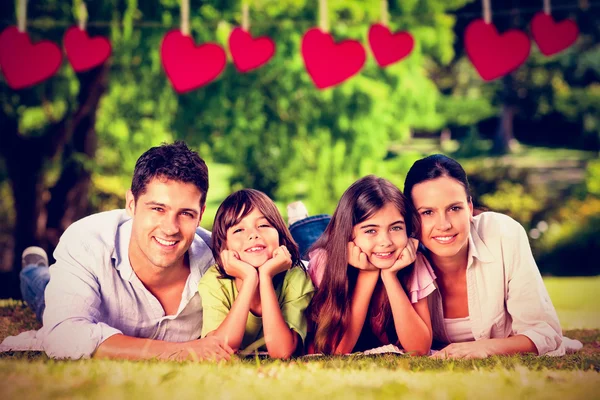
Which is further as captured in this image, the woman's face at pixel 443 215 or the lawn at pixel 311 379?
the woman's face at pixel 443 215

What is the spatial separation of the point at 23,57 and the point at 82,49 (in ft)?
1.99

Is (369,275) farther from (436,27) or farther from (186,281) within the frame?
(436,27)

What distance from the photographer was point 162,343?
11.0 ft

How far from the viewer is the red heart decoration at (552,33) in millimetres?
6691

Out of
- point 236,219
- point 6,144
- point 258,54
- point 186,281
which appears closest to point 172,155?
point 236,219

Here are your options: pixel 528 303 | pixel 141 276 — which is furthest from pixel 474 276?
pixel 141 276

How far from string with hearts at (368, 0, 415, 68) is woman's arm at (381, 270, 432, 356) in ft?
13.5

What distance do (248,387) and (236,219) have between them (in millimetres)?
1120

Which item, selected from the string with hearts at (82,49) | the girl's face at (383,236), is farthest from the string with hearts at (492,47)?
the girl's face at (383,236)

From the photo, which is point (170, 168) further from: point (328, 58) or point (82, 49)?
point (328, 58)

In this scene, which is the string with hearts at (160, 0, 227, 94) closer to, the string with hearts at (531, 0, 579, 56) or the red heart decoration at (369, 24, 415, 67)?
the red heart decoration at (369, 24, 415, 67)

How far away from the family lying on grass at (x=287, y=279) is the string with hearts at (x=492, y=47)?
10.4 feet

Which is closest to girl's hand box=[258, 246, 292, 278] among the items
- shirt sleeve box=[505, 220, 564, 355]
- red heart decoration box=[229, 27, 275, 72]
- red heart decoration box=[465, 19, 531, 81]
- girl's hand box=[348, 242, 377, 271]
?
girl's hand box=[348, 242, 377, 271]

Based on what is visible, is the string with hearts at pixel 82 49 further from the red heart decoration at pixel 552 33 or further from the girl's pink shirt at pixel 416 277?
the girl's pink shirt at pixel 416 277
